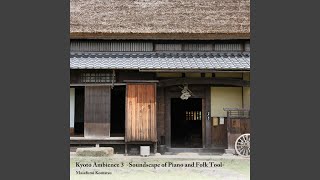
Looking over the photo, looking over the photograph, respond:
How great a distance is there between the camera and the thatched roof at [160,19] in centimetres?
1691

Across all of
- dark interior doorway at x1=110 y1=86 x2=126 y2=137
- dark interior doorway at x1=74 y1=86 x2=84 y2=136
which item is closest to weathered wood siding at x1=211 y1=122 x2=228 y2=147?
dark interior doorway at x1=110 y1=86 x2=126 y2=137

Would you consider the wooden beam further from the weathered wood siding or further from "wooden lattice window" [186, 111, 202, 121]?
"wooden lattice window" [186, 111, 202, 121]

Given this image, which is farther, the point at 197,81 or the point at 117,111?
the point at 117,111

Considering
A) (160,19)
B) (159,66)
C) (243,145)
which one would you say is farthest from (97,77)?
(243,145)

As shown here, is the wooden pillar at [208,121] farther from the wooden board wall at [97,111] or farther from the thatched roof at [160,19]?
the wooden board wall at [97,111]

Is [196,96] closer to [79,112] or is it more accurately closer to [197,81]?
[197,81]

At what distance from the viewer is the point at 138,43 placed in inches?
677

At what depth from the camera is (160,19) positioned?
17.4m

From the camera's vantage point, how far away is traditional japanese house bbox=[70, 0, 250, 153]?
15.5 metres

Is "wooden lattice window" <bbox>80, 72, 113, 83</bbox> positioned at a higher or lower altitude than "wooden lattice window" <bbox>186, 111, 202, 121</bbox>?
higher

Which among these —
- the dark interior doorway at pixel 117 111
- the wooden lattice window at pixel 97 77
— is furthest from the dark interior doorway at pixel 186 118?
the wooden lattice window at pixel 97 77

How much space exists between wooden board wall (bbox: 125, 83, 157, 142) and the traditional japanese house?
34mm

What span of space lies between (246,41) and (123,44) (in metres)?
4.65

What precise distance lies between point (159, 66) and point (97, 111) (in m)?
2.65
